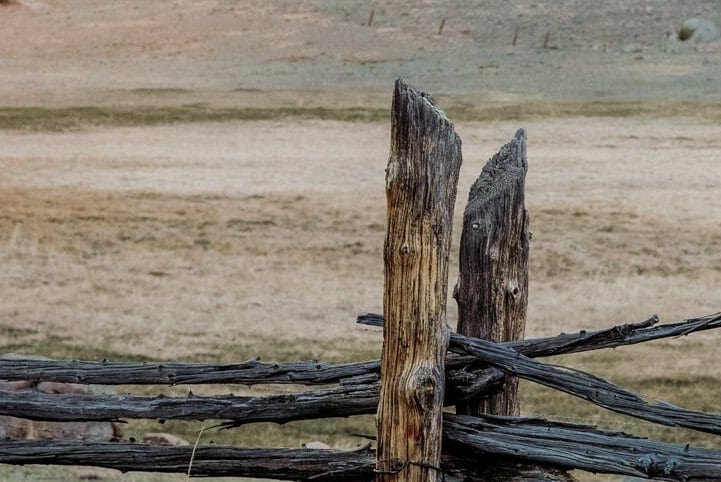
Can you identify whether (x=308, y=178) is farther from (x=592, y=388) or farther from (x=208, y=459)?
(x=592, y=388)

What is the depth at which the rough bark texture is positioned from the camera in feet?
9.09

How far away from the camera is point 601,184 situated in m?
9.13

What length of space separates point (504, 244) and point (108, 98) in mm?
10504

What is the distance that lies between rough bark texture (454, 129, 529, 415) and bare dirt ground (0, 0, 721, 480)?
220 cm

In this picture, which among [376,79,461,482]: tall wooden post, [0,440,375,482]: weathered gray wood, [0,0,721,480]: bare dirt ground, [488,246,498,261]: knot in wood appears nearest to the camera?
[376,79,461,482]: tall wooden post

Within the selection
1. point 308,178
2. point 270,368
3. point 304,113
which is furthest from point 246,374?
point 304,113

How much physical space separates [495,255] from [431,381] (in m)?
0.35

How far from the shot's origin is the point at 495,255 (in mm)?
2773

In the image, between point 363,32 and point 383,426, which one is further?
point 363,32

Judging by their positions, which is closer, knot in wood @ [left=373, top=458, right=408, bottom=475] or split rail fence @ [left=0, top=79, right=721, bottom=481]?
split rail fence @ [left=0, top=79, right=721, bottom=481]

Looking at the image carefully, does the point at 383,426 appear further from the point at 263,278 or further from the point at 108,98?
the point at 108,98

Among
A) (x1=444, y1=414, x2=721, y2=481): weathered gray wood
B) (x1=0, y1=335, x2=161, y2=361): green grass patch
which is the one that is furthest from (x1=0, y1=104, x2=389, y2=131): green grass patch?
(x1=444, y1=414, x2=721, y2=481): weathered gray wood

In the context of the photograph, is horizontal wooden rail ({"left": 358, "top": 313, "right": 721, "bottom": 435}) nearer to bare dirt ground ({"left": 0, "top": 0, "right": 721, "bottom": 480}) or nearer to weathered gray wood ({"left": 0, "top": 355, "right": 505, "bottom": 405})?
weathered gray wood ({"left": 0, "top": 355, "right": 505, "bottom": 405})

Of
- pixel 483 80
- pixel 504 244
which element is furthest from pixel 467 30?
pixel 504 244
